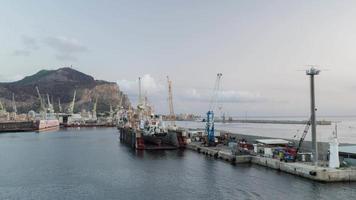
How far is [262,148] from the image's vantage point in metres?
47.1

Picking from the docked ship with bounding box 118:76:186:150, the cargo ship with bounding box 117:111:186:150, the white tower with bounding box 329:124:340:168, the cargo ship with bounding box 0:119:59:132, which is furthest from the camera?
the cargo ship with bounding box 0:119:59:132

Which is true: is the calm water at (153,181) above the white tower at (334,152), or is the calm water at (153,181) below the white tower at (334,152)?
below

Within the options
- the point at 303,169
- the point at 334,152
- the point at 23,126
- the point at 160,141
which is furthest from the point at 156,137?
the point at 23,126

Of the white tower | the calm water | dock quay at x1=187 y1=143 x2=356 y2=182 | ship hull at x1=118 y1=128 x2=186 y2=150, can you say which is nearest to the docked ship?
ship hull at x1=118 y1=128 x2=186 y2=150

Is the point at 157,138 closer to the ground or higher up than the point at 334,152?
closer to the ground

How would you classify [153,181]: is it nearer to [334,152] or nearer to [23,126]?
[334,152]

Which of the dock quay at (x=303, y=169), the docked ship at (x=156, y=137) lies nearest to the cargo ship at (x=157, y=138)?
the docked ship at (x=156, y=137)

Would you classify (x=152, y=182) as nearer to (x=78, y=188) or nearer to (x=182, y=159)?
(x=78, y=188)

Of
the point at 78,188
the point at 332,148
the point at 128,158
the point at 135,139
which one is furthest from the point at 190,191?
the point at 135,139

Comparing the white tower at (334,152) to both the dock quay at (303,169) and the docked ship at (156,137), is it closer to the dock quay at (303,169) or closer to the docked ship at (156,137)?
the dock quay at (303,169)

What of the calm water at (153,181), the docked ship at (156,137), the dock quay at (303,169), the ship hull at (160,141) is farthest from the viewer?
the docked ship at (156,137)

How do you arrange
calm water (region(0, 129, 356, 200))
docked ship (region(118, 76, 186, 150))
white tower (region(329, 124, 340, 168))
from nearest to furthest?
calm water (region(0, 129, 356, 200)) → white tower (region(329, 124, 340, 168)) → docked ship (region(118, 76, 186, 150))

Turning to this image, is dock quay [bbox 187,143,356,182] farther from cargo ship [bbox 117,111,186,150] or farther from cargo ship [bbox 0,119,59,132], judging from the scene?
cargo ship [bbox 0,119,59,132]

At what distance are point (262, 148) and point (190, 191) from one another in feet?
60.3
